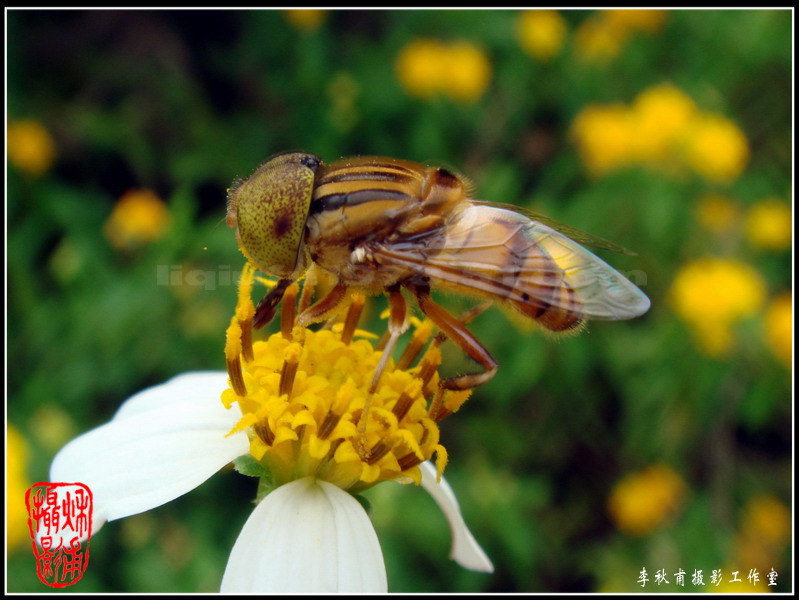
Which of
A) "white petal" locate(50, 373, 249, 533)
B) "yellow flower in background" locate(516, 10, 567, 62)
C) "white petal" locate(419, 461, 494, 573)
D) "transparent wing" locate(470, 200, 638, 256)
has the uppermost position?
"yellow flower in background" locate(516, 10, 567, 62)

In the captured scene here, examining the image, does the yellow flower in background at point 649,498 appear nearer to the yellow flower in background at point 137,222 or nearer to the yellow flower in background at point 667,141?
the yellow flower in background at point 667,141

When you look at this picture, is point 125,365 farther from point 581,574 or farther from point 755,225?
point 755,225

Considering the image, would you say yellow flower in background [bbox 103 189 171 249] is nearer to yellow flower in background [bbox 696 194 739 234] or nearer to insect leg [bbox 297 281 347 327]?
insect leg [bbox 297 281 347 327]

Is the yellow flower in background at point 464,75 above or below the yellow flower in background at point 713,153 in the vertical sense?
above

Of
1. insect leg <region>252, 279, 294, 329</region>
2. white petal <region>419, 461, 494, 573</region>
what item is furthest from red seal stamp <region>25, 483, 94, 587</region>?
white petal <region>419, 461, 494, 573</region>

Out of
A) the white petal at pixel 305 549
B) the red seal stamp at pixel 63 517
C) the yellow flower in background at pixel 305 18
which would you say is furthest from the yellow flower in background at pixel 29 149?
the white petal at pixel 305 549

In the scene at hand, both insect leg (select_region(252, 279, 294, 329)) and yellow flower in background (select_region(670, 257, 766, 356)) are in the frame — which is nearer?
insect leg (select_region(252, 279, 294, 329))

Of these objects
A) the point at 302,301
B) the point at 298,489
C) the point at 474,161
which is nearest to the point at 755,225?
the point at 474,161
